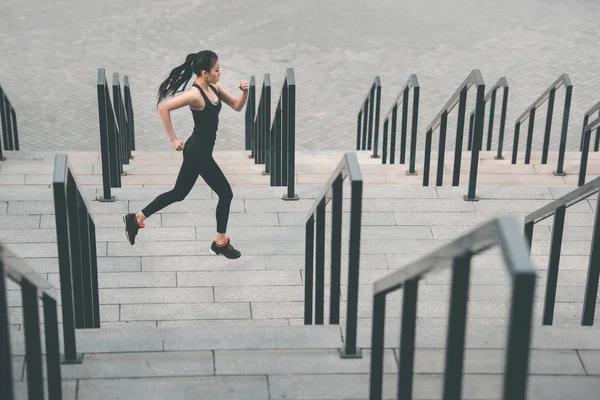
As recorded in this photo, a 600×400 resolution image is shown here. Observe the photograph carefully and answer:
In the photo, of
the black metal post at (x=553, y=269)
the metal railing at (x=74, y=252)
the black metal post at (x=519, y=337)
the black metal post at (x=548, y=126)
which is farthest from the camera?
the black metal post at (x=548, y=126)

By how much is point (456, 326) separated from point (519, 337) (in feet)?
1.39

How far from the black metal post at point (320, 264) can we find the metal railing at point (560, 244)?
3.80 ft

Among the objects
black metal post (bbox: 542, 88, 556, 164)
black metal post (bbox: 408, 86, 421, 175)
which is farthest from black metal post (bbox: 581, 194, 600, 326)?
black metal post (bbox: 542, 88, 556, 164)

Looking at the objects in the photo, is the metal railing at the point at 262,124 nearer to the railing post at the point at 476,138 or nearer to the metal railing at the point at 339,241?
the railing post at the point at 476,138

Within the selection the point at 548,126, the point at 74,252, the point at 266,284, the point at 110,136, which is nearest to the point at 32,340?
the point at 74,252

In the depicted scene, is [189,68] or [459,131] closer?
[189,68]

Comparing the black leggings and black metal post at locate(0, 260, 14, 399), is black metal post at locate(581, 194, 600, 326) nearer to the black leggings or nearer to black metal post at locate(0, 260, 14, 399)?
the black leggings

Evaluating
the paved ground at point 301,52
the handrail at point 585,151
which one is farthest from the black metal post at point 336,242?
the paved ground at point 301,52

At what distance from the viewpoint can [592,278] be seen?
4.75 metres

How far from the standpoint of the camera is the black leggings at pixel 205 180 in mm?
5902

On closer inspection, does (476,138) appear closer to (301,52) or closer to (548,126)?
(548,126)

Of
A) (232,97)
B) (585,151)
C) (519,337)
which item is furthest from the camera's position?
(585,151)

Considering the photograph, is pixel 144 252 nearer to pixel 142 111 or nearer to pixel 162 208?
pixel 162 208

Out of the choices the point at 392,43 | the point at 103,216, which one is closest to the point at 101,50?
the point at 392,43
